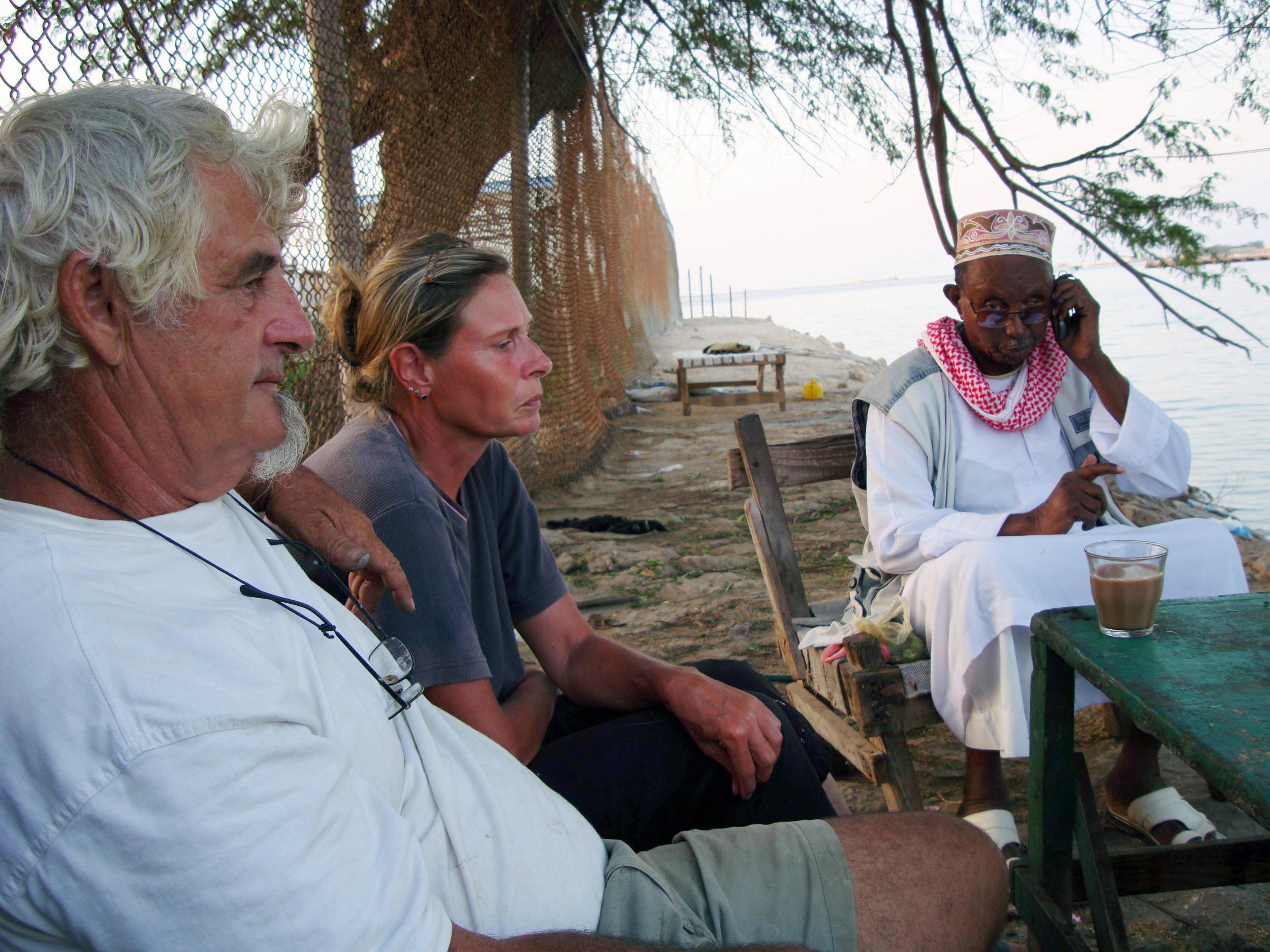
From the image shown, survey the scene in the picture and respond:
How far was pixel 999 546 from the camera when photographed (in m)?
2.52

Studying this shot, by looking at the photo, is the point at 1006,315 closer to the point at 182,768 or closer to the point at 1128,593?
the point at 1128,593

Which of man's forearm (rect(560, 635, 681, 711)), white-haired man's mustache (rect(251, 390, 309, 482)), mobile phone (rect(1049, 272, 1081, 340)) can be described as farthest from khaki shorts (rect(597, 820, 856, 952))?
mobile phone (rect(1049, 272, 1081, 340))

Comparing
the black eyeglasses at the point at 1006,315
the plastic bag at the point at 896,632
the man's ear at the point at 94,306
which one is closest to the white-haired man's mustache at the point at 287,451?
the man's ear at the point at 94,306

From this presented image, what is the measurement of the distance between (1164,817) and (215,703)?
8.02 ft

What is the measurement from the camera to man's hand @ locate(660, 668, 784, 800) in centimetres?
183

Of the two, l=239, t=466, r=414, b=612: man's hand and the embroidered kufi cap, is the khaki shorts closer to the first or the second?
l=239, t=466, r=414, b=612: man's hand

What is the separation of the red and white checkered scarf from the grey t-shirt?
1.41 metres

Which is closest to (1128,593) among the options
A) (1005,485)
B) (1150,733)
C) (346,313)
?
(1150,733)

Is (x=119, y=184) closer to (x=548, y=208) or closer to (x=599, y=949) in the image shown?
(x=599, y=949)

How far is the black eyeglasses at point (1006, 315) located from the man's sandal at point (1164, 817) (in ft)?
4.49

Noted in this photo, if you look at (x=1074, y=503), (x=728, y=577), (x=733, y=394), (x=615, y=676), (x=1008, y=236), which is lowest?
(x=728, y=577)

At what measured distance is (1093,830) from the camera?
1843 millimetres

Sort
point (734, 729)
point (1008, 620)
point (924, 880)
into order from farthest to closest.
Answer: point (1008, 620) → point (734, 729) → point (924, 880)

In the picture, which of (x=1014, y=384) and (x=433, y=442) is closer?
(x=433, y=442)
